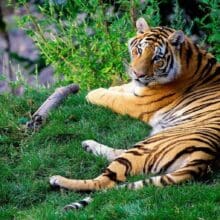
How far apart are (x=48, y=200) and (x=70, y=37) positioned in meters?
3.85

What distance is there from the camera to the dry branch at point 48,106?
8.34 metres

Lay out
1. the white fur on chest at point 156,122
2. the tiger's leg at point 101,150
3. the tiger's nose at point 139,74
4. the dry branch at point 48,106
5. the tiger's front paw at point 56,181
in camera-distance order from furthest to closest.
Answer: the dry branch at point 48,106
the tiger's nose at point 139,74
the white fur on chest at point 156,122
the tiger's leg at point 101,150
the tiger's front paw at point 56,181

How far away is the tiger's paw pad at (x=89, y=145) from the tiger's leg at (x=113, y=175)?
657mm

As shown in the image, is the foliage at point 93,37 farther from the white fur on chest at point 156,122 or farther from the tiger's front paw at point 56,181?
the tiger's front paw at point 56,181

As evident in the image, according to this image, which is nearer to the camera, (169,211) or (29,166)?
A: (169,211)

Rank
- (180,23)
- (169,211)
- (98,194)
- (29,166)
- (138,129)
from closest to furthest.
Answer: (169,211)
(98,194)
(29,166)
(138,129)
(180,23)

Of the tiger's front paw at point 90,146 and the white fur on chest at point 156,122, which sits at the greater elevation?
the white fur on chest at point 156,122

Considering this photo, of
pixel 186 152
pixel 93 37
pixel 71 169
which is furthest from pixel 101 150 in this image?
pixel 93 37

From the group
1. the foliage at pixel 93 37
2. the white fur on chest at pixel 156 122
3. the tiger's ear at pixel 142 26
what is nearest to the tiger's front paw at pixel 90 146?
the white fur on chest at pixel 156 122

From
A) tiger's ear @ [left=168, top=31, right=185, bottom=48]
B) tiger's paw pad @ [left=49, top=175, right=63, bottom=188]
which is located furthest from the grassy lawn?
tiger's ear @ [left=168, top=31, right=185, bottom=48]

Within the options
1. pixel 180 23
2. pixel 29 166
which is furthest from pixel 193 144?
pixel 180 23

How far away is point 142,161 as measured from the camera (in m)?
7.07

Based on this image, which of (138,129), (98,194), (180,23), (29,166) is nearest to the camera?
(98,194)

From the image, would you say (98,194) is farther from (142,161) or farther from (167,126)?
(167,126)
